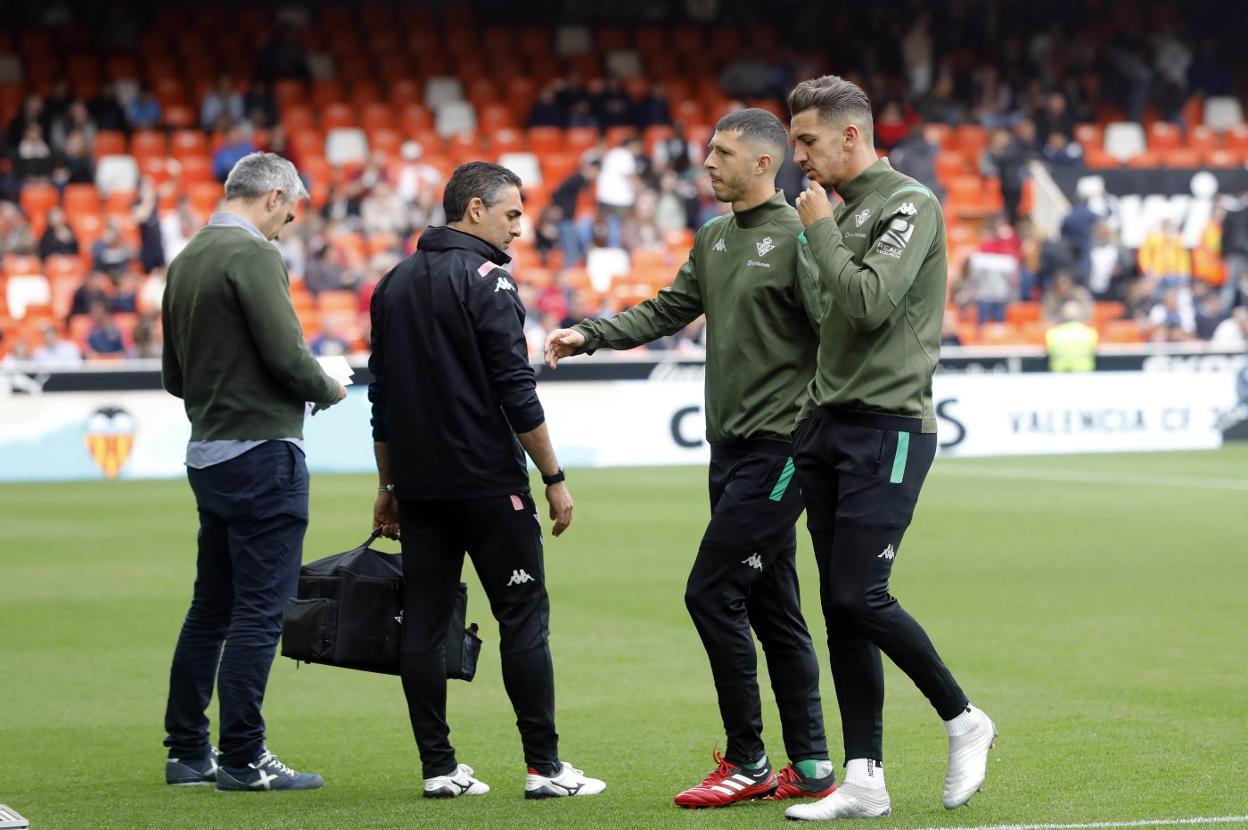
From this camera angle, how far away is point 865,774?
221 inches

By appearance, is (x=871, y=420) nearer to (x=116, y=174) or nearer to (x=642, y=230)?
(x=642, y=230)

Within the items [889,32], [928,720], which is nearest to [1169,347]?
[889,32]

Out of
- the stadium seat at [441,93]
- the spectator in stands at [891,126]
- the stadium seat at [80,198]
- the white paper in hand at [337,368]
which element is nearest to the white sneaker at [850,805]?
the white paper in hand at [337,368]

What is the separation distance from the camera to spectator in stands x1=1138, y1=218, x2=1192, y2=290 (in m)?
29.2

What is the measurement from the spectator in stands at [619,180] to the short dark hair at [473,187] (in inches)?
851

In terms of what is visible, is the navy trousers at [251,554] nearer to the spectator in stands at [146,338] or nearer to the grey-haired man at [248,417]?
the grey-haired man at [248,417]

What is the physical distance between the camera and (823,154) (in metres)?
5.53

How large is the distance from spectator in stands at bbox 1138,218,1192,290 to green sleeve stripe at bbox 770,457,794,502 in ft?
79.9

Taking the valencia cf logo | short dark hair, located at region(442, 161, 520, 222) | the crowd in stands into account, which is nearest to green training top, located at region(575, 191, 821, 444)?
short dark hair, located at region(442, 161, 520, 222)

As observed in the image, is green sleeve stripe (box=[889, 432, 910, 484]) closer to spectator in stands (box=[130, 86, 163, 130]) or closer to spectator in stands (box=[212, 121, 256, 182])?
spectator in stands (box=[212, 121, 256, 182])

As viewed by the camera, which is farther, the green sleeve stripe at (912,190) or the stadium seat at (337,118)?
the stadium seat at (337,118)

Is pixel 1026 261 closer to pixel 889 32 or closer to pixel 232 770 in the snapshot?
pixel 889 32

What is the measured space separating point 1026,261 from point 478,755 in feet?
74.6

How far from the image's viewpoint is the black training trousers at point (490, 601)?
600cm
